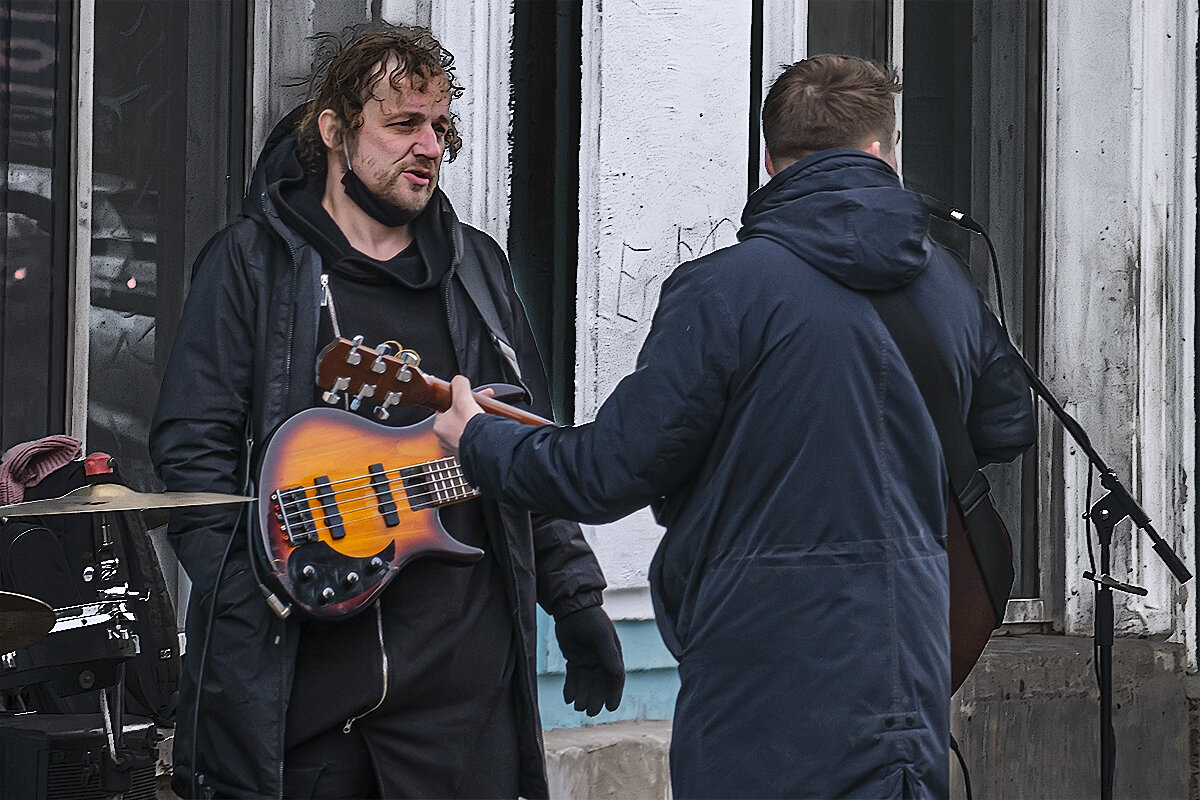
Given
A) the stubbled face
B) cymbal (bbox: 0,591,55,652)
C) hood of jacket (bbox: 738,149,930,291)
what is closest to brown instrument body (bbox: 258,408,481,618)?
cymbal (bbox: 0,591,55,652)

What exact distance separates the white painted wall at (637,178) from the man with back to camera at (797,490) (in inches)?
84.8

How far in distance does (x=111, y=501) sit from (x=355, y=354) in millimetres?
503

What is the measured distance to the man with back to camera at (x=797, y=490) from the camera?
260cm

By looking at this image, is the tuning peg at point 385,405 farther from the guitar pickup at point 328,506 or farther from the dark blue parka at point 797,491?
the dark blue parka at point 797,491

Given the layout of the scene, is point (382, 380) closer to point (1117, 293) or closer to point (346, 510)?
point (346, 510)

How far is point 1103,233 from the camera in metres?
6.26

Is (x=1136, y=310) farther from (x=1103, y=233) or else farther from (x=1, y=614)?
(x=1, y=614)

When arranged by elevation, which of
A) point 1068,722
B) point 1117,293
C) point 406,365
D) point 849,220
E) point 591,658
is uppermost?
point 1117,293

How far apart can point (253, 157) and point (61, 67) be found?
57 cm

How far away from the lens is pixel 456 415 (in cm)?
300

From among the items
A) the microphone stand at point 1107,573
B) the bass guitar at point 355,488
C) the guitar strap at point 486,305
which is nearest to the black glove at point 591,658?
the bass guitar at point 355,488

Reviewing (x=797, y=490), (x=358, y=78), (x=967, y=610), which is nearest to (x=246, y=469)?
(x=358, y=78)

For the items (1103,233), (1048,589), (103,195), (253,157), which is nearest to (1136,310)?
(1103,233)

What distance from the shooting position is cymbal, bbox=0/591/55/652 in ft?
9.18
